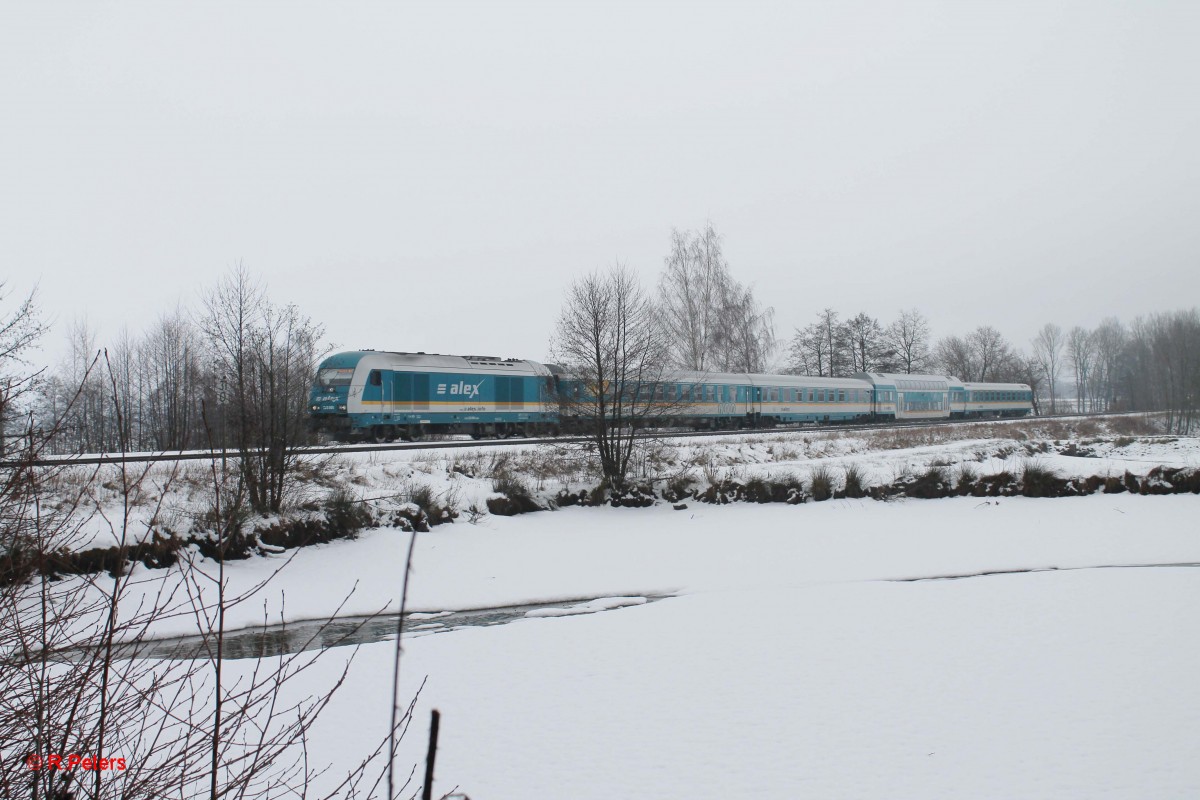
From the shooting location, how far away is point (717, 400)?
3170 centimetres

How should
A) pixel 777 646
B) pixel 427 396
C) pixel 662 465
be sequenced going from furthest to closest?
pixel 427 396 → pixel 662 465 → pixel 777 646

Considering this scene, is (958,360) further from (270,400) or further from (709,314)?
(270,400)

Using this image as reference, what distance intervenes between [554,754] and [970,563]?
10521 mm

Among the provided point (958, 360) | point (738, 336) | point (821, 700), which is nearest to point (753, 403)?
point (738, 336)

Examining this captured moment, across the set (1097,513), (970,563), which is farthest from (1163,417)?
(970,563)

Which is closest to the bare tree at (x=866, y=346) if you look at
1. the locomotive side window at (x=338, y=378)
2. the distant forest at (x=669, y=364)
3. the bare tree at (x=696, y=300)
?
the distant forest at (x=669, y=364)

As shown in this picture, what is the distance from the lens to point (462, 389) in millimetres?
24234

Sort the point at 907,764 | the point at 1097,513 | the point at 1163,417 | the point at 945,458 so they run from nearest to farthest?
the point at 907,764 < the point at 1097,513 < the point at 945,458 < the point at 1163,417

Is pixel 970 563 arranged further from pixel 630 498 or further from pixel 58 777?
pixel 58 777

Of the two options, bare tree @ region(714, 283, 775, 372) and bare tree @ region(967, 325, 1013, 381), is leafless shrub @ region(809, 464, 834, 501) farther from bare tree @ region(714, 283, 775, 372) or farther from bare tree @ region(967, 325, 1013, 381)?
bare tree @ region(967, 325, 1013, 381)

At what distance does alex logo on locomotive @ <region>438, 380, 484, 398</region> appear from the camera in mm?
23750

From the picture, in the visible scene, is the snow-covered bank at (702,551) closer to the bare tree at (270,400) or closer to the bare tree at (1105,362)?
the bare tree at (270,400)

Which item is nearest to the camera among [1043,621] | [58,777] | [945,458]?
→ [58,777]

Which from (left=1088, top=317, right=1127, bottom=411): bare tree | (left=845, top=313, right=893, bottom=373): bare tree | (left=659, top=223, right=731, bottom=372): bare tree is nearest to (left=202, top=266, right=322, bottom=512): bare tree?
(left=659, top=223, right=731, bottom=372): bare tree
